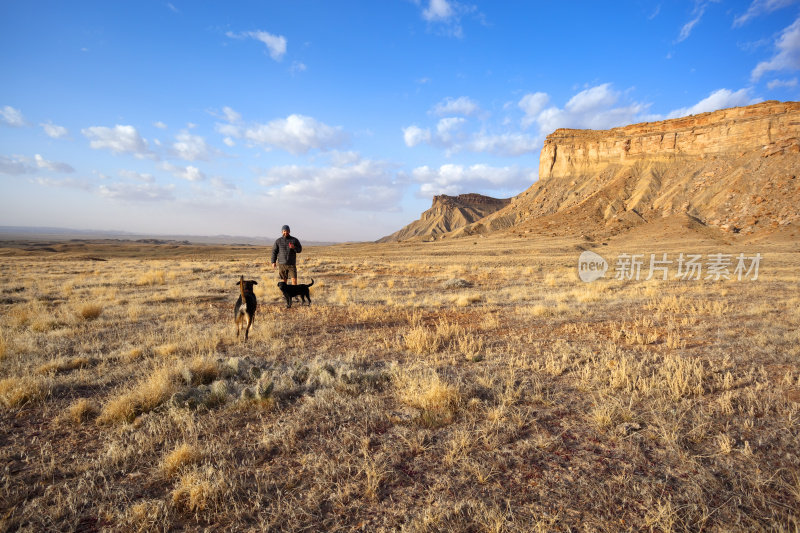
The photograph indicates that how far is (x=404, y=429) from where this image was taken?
11.1 feet

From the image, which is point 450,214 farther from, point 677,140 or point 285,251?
point 285,251

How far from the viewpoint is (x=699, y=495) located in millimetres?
2389

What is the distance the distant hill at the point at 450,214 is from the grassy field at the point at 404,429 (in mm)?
123117

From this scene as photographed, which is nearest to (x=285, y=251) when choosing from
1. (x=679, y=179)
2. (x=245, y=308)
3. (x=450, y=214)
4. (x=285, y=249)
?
(x=285, y=249)

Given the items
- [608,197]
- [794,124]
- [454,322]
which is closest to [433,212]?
[608,197]

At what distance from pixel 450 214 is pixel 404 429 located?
138603 mm

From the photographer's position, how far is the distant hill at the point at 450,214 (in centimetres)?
13388

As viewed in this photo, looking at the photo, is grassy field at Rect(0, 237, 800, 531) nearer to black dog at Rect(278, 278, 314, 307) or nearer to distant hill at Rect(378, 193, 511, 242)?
black dog at Rect(278, 278, 314, 307)

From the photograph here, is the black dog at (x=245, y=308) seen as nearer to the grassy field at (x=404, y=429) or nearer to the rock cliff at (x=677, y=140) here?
the grassy field at (x=404, y=429)

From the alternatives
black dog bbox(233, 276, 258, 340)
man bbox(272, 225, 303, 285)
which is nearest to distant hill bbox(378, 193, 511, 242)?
man bbox(272, 225, 303, 285)

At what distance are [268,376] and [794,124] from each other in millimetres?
84072

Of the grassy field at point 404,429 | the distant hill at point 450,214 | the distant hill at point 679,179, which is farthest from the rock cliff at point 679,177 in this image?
the grassy field at point 404,429

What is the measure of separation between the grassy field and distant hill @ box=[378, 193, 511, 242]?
404ft

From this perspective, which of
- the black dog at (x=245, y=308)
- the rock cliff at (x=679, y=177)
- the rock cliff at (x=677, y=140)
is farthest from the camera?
the rock cliff at (x=677, y=140)
